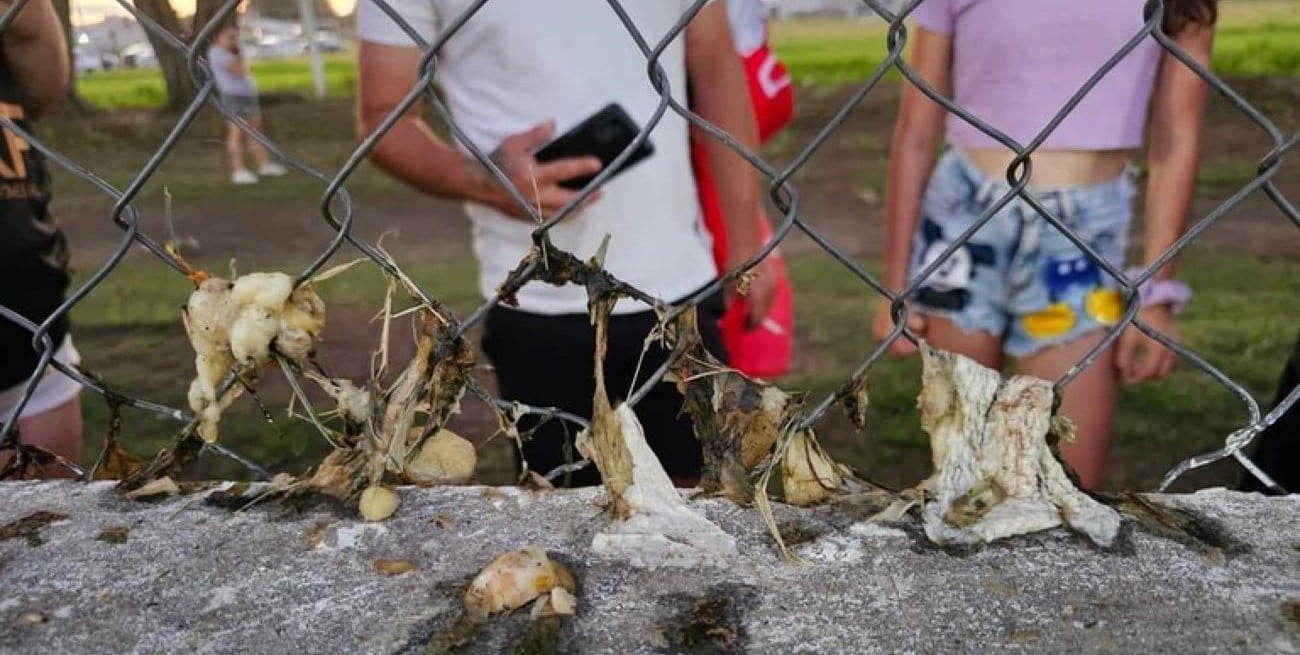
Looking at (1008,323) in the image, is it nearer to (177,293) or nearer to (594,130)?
(594,130)

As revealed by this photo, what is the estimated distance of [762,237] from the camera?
1.90m

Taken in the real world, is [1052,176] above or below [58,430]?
above

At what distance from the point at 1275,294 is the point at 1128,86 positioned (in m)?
2.74

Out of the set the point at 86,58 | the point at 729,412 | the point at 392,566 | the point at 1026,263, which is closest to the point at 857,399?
the point at 729,412

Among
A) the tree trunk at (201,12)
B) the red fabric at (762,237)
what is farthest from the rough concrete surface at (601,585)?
the red fabric at (762,237)

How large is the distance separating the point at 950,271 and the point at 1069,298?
0.17 m

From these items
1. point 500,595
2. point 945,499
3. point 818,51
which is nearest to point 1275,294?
point 818,51

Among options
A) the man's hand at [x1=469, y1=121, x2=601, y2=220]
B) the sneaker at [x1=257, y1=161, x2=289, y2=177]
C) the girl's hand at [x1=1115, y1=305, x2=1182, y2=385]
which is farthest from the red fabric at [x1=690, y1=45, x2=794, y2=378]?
the sneaker at [x1=257, y1=161, x2=289, y2=177]

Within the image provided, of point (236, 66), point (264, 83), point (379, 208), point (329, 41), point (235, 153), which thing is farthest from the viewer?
point (235, 153)

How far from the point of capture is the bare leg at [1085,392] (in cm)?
158

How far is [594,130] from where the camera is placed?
138 centimetres

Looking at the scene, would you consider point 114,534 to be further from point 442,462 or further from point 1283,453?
point 1283,453

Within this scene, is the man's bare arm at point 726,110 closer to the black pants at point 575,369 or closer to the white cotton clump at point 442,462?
the black pants at point 575,369

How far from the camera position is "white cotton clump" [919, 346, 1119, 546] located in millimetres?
803
